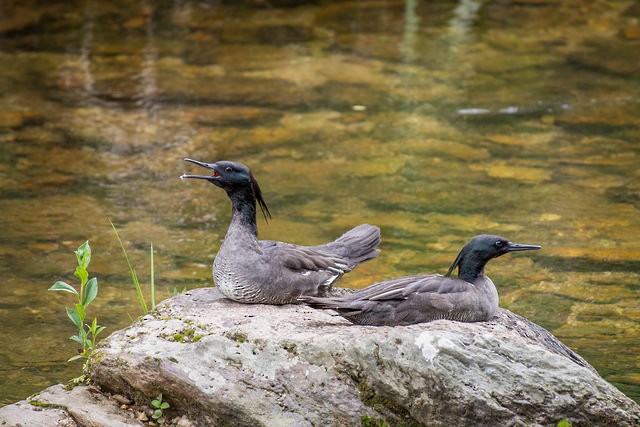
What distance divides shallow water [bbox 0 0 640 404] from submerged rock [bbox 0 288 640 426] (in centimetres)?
169

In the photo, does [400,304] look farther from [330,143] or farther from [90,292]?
[330,143]

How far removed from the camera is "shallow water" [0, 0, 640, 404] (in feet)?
30.4

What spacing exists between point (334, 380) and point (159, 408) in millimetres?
1000

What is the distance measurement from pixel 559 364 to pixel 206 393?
74.2 inches

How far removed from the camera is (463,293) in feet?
20.2

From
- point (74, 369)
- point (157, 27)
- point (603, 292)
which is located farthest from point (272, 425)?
point (157, 27)

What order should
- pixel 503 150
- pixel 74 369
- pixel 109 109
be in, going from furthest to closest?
pixel 109 109 → pixel 503 150 → pixel 74 369

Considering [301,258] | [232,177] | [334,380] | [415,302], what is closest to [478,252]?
[415,302]

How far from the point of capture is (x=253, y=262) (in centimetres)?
648

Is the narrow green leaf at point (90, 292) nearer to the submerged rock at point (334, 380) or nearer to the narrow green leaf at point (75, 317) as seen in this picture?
the narrow green leaf at point (75, 317)

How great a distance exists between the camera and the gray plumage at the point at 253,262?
6461 mm

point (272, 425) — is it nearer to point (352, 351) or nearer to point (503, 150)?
point (352, 351)

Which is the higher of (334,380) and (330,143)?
(334,380)

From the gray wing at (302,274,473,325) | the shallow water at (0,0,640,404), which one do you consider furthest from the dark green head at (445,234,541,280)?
the shallow water at (0,0,640,404)
